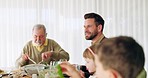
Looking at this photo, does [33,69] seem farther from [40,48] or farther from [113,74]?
[113,74]

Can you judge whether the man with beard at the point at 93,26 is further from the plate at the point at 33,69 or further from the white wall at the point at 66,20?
the white wall at the point at 66,20

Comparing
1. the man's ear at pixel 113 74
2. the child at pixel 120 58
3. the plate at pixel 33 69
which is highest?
the child at pixel 120 58

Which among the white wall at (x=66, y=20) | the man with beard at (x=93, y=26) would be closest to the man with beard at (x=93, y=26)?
the man with beard at (x=93, y=26)

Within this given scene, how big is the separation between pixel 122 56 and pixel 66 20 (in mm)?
3840

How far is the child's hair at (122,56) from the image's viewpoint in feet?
3.07

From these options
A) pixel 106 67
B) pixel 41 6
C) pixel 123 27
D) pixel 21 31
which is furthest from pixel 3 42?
pixel 106 67

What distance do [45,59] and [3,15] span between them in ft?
7.29

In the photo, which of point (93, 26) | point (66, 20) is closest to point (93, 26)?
point (93, 26)

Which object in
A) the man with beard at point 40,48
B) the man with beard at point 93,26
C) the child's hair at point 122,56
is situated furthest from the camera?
the man with beard at point 40,48

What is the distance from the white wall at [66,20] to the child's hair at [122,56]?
12.0ft

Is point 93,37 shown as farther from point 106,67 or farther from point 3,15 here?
point 3,15

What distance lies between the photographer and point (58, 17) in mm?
4773

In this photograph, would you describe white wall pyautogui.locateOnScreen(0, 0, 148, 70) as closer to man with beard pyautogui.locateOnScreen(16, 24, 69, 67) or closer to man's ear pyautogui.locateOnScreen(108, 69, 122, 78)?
man with beard pyautogui.locateOnScreen(16, 24, 69, 67)

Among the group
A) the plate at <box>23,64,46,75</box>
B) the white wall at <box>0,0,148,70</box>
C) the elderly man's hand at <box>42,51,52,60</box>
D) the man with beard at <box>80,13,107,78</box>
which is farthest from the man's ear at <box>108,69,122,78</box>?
the white wall at <box>0,0,148,70</box>
